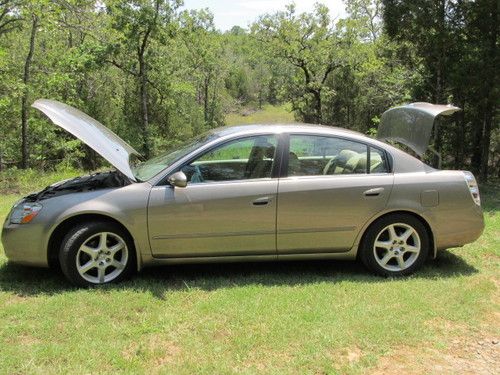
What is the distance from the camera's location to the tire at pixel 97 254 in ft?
14.8

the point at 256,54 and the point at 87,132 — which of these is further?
the point at 256,54

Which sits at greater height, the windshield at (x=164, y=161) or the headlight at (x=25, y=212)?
the windshield at (x=164, y=161)

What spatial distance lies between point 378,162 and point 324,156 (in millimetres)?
557

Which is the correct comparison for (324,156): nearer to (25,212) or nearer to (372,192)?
(372,192)

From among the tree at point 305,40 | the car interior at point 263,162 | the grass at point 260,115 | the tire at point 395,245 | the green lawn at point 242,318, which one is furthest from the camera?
the grass at point 260,115

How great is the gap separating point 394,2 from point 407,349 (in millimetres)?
9973

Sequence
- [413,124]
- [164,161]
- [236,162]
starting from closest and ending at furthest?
[236,162]
[164,161]
[413,124]

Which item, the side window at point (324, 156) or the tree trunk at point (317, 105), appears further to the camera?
the tree trunk at point (317, 105)

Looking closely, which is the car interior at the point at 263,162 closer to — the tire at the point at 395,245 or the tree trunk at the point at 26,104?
the tire at the point at 395,245

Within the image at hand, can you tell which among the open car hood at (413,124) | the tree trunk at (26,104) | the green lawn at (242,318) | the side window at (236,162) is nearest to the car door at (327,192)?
the side window at (236,162)

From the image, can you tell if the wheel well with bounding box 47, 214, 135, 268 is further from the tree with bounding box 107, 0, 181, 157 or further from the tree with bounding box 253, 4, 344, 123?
the tree with bounding box 253, 4, 344, 123

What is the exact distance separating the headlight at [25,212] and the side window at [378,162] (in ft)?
10.6

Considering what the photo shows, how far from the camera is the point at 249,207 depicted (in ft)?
15.2

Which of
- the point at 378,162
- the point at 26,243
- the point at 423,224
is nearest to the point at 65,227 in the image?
the point at 26,243
